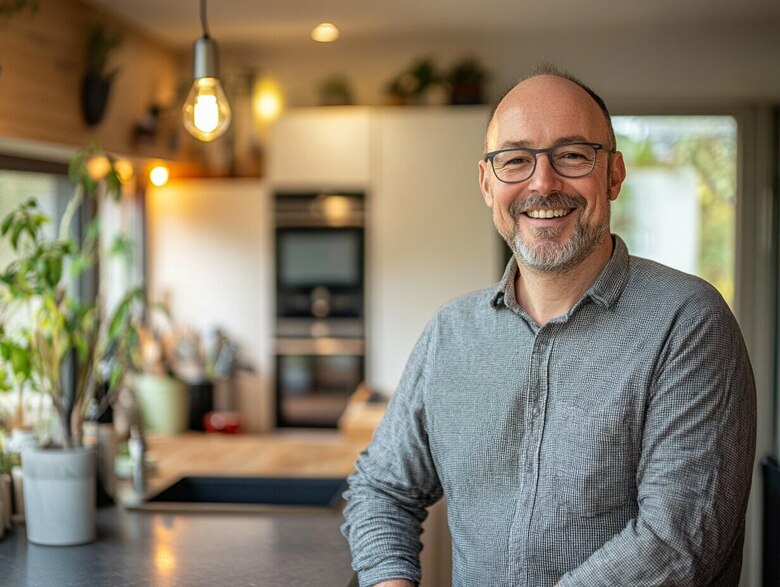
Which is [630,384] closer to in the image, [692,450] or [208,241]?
[692,450]

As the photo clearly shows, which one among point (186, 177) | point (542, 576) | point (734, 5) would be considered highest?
point (734, 5)

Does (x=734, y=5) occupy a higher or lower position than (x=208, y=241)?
higher

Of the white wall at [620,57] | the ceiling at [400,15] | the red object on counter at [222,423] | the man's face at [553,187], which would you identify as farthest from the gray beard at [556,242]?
the white wall at [620,57]

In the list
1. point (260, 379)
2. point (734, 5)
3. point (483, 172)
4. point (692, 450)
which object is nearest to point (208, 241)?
point (260, 379)

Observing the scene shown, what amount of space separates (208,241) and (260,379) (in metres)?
0.73

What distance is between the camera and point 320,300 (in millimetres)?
5246

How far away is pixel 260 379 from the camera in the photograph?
532 cm

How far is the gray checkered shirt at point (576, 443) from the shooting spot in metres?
1.51

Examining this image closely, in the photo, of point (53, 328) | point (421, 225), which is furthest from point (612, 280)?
point (421, 225)

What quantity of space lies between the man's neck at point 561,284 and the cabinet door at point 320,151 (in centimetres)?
346

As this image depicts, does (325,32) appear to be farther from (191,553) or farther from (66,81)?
(191,553)

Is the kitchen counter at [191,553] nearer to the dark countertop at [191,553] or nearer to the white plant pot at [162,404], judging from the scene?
the dark countertop at [191,553]

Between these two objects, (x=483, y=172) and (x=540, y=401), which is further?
(x=483, y=172)

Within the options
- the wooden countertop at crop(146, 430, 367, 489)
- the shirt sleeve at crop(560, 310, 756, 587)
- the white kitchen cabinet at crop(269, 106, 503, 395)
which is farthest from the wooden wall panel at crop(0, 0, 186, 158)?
the shirt sleeve at crop(560, 310, 756, 587)
